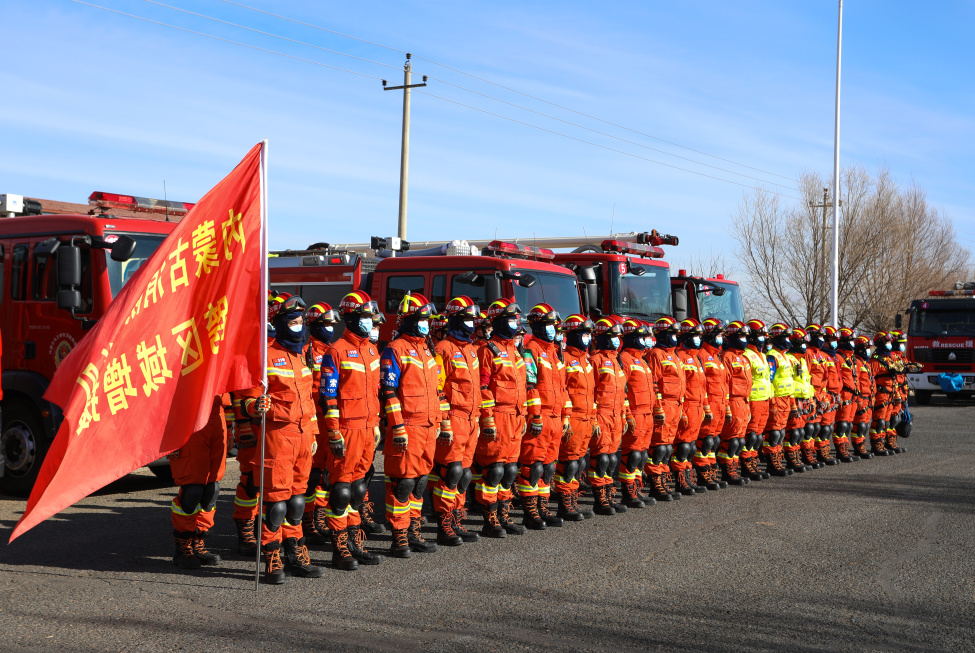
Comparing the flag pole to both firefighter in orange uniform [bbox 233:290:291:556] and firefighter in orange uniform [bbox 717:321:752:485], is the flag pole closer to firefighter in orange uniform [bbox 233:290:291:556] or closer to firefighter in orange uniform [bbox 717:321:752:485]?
firefighter in orange uniform [bbox 233:290:291:556]

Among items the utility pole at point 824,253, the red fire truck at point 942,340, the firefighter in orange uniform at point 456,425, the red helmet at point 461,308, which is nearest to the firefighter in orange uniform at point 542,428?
the firefighter in orange uniform at point 456,425

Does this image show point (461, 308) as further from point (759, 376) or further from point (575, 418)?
point (759, 376)

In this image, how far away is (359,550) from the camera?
285 inches

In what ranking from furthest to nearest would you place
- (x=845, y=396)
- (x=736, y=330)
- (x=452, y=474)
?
(x=845, y=396), (x=736, y=330), (x=452, y=474)

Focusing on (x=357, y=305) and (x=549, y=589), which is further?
(x=357, y=305)

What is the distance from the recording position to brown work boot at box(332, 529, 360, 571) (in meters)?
6.88

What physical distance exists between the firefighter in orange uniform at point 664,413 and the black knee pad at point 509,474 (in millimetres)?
2401

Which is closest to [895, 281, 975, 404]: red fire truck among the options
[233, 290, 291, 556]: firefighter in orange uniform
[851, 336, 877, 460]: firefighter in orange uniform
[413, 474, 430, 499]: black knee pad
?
[851, 336, 877, 460]: firefighter in orange uniform

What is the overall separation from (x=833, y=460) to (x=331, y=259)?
8.51 meters

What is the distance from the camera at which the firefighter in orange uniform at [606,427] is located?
9.52 m

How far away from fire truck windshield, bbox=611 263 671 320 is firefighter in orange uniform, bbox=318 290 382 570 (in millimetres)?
8439

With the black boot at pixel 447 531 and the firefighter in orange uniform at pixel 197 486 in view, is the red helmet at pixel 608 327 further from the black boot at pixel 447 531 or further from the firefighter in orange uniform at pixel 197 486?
the firefighter in orange uniform at pixel 197 486

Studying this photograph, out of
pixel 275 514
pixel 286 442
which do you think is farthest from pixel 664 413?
pixel 275 514

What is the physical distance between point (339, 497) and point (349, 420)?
1.93 ft
